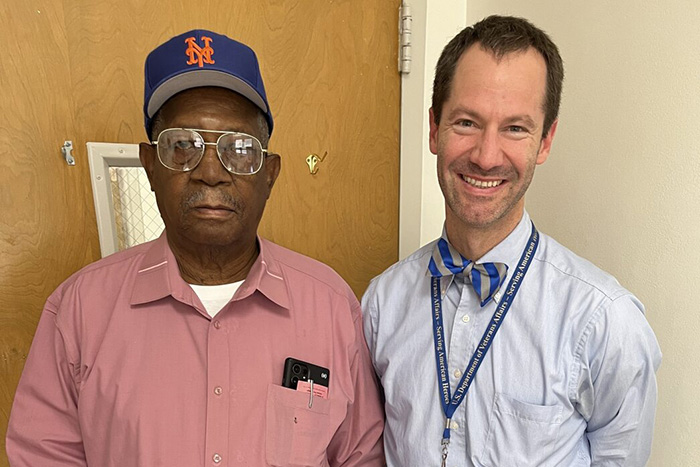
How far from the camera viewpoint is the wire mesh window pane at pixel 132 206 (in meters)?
1.51

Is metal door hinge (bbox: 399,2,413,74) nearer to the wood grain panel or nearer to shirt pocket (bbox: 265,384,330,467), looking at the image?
the wood grain panel

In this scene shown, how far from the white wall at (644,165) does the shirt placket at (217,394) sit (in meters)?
1.08

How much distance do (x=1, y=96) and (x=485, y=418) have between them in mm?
1483

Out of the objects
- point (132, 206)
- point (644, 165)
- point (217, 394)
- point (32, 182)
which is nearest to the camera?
point (217, 394)

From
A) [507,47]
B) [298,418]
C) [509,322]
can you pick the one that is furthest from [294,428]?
[507,47]

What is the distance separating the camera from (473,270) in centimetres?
120

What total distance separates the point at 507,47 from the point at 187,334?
96 cm

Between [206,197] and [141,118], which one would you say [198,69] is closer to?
[206,197]

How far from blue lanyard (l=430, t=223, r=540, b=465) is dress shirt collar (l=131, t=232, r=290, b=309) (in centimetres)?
39

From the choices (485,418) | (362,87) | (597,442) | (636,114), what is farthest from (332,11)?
(597,442)

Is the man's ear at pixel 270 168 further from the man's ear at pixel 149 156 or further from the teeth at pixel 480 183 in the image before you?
the teeth at pixel 480 183

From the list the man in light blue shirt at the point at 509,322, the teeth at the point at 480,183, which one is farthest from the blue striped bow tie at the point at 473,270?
the teeth at the point at 480,183

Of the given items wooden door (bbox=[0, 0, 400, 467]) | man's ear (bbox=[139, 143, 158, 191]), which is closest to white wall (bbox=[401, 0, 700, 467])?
wooden door (bbox=[0, 0, 400, 467])

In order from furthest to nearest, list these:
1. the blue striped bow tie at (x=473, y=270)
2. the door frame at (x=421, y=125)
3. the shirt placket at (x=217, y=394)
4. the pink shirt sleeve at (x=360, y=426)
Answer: the door frame at (x=421, y=125) → the pink shirt sleeve at (x=360, y=426) → the blue striped bow tie at (x=473, y=270) → the shirt placket at (x=217, y=394)
